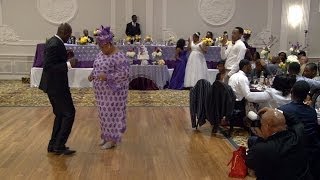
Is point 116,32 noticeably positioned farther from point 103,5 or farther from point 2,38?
point 2,38

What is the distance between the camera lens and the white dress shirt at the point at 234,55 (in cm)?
701

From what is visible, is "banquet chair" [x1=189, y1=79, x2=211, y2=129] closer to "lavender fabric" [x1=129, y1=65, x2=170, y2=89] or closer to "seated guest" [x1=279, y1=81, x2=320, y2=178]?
"seated guest" [x1=279, y1=81, x2=320, y2=178]

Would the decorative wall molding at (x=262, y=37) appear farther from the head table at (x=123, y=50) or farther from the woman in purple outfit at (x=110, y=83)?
the woman in purple outfit at (x=110, y=83)

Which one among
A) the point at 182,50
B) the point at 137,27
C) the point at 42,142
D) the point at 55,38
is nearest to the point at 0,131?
the point at 42,142

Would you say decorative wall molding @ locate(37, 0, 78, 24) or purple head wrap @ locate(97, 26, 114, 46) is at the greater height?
decorative wall molding @ locate(37, 0, 78, 24)

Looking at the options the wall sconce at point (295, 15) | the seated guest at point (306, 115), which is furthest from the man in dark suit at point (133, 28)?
the seated guest at point (306, 115)

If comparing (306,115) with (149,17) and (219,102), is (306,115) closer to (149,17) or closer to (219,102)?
(219,102)

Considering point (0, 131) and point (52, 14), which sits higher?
point (52, 14)

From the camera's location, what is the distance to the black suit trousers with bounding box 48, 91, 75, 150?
16.2ft

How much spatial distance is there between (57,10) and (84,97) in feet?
16.8

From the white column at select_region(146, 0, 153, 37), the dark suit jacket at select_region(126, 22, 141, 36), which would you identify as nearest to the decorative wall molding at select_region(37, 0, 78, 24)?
the dark suit jacket at select_region(126, 22, 141, 36)

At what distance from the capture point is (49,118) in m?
7.16

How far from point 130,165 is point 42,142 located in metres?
1.47

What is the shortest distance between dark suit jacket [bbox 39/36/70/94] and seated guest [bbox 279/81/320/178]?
2.52 meters
